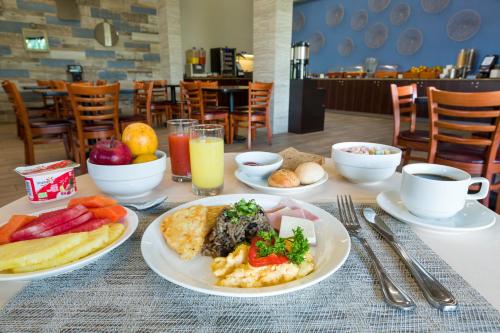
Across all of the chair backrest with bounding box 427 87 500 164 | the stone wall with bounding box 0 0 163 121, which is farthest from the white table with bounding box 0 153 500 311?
the stone wall with bounding box 0 0 163 121

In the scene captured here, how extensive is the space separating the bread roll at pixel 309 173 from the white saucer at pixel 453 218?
19 centimetres

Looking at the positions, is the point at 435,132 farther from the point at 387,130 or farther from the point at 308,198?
the point at 387,130

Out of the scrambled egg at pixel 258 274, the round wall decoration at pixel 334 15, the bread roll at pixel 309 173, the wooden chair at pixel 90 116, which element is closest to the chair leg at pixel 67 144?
the wooden chair at pixel 90 116

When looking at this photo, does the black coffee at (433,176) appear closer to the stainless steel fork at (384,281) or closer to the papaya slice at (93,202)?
the stainless steel fork at (384,281)

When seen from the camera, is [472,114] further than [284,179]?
Yes

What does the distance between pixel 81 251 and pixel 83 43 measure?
8.38 m

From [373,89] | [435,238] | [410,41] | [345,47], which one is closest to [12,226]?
[435,238]

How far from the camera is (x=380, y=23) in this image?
8.75 metres

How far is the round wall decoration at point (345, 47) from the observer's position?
965 centimetres

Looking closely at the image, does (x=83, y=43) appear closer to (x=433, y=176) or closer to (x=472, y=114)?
(x=472, y=114)

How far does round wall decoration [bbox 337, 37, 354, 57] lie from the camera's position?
9649 mm

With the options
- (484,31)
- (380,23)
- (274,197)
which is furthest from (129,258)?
(380,23)

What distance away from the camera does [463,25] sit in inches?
279

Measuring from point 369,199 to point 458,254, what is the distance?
0.28m
